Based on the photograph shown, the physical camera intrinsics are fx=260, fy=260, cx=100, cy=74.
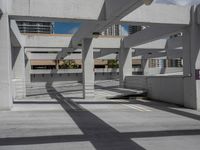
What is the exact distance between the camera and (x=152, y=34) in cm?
1495

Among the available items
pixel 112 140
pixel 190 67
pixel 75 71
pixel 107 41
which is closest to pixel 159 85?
pixel 190 67

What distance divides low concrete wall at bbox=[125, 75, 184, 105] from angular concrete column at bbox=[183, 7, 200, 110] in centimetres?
85

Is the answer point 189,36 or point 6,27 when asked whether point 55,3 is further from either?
point 189,36

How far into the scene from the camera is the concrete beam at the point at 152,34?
12.7 metres

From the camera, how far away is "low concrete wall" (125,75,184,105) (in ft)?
42.4

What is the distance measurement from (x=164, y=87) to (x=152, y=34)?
312cm

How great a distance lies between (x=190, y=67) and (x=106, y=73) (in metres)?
20.6

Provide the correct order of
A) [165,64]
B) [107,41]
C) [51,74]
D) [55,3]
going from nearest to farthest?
[55,3] < [107,41] < [51,74] < [165,64]

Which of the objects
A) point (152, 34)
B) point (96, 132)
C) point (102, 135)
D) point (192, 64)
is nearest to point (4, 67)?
point (96, 132)

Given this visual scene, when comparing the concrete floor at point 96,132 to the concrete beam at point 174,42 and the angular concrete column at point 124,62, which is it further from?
the angular concrete column at point 124,62

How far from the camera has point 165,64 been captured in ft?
133

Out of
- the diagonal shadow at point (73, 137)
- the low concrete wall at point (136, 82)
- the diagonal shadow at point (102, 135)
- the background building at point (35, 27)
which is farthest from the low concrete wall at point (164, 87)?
the background building at point (35, 27)

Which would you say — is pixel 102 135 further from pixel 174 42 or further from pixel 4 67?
pixel 174 42

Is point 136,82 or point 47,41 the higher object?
point 47,41
